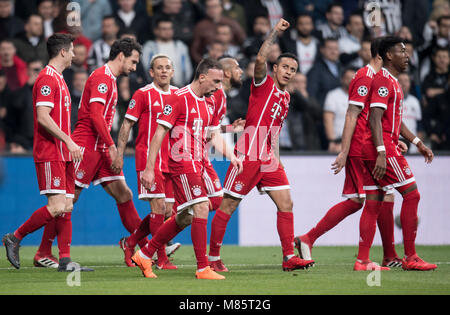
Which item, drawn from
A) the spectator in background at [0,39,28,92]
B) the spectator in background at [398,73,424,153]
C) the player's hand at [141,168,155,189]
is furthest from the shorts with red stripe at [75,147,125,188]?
the spectator in background at [398,73,424,153]

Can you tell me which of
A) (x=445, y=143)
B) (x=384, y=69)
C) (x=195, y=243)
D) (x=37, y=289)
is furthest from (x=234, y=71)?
(x=445, y=143)

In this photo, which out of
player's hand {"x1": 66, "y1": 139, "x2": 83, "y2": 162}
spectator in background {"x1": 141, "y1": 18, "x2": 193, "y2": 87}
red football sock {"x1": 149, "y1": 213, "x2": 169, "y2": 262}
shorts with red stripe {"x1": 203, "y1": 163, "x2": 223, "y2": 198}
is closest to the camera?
player's hand {"x1": 66, "y1": 139, "x2": 83, "y2": 162}

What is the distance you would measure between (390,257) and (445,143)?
17.0ft

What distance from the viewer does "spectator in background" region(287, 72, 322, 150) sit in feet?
43.8

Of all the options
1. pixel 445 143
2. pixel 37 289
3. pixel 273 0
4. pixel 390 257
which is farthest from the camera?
pixel 273 0

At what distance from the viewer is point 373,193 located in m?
8.38

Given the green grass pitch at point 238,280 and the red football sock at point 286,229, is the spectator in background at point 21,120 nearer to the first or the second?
the green grass pitch at point 238,280

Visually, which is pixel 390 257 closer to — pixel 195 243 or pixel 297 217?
pixel 195 243

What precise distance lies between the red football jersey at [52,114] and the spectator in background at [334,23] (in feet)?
23.9

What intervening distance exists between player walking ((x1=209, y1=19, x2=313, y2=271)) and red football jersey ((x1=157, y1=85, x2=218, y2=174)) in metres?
0.89

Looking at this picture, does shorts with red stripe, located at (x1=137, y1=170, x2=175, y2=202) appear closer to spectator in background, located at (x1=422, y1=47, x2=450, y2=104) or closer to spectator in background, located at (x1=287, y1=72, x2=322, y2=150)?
spectator in background, located at (x1=287, y1=72, x2=322, y2=150)

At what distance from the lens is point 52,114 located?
8.39 m

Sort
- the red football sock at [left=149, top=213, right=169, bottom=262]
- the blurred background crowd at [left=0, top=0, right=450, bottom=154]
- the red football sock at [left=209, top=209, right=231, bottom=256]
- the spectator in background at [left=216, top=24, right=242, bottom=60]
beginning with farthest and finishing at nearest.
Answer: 1. the spectator in background at [left=216, top=24, right=242, bottom=60]
2. the blurred background crowd at [left=0, top=0, right=450, bottom=154]
3. the red football sock at [left=149, top=213, right=169, bottom=262]
4. the red football sock at [left=209, top=209, right=231, bottom=256]

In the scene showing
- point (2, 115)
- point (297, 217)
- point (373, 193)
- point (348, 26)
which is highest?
point (348, 26)
